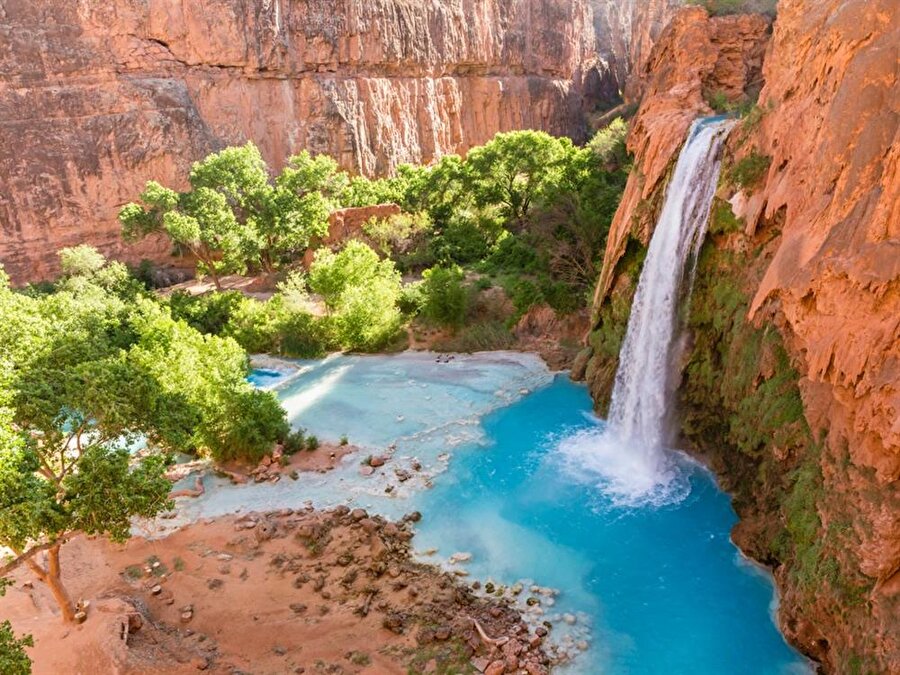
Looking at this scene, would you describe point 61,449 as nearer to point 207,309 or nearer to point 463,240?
point 207,309

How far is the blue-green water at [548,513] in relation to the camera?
35.3 ft

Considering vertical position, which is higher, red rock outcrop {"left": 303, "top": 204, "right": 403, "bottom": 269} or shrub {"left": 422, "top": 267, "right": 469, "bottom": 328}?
red rock outcrop {"left": 303, "top": 204, "right": 403, "bottom": 269}

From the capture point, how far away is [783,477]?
11789mm

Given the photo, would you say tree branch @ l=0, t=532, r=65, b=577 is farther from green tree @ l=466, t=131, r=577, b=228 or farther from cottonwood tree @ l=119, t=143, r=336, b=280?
green tree @ l=466, t=131, r=577, b=228

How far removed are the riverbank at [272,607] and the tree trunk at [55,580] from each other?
0.30m

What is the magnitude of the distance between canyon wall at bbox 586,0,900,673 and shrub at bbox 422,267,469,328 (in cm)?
936

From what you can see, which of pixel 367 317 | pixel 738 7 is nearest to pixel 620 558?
pixel 367 317

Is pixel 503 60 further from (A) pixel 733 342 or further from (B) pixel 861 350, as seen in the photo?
(B) pixel 861 350

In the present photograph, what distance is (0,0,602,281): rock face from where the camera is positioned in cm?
3309

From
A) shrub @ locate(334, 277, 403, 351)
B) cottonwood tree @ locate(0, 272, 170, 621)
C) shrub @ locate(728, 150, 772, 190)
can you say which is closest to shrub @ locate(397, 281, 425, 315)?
shrub @ locate(334, 277, 403, 351)

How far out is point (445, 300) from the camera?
25.0 m

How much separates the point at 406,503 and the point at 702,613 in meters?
7.01

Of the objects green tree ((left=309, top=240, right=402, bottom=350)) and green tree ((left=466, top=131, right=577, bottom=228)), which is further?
green tree ((left=466, top=131, right=577, bottom=228))

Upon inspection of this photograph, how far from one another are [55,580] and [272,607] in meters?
3.68
